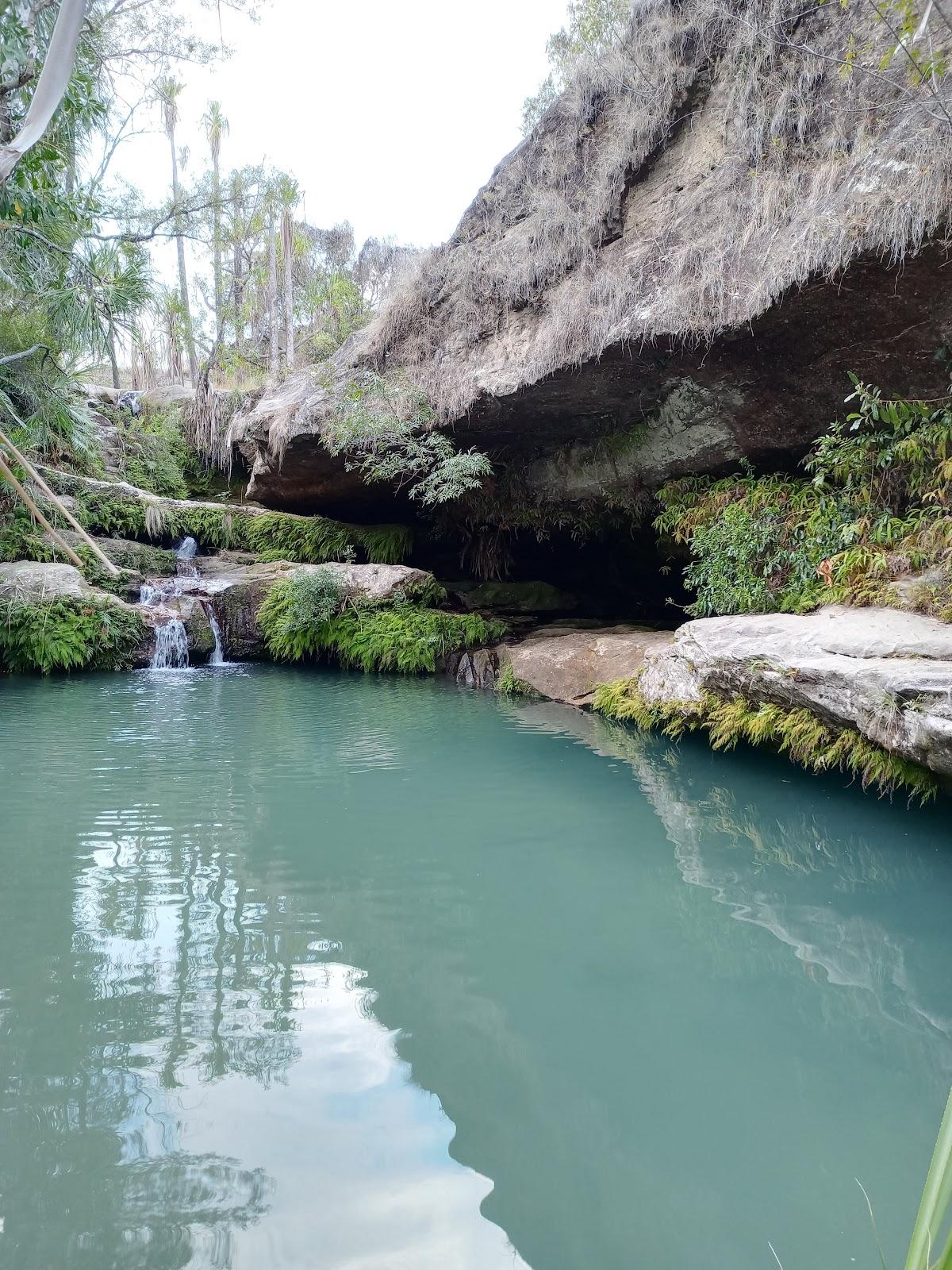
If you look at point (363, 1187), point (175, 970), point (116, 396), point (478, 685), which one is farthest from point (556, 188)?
point (116, 396)

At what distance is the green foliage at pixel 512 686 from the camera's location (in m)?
9.59

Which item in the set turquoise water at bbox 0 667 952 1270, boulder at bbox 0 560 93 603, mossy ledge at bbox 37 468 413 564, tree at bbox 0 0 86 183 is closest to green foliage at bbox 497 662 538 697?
turquoise water at bbox 0 667 952 1270

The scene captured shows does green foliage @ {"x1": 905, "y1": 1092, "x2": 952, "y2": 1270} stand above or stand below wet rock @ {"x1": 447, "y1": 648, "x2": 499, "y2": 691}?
above

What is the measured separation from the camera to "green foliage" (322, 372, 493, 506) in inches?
420

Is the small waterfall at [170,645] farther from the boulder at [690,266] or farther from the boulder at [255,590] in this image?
the boulder at [690,266]

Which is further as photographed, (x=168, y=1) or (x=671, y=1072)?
(x=168, y=1)

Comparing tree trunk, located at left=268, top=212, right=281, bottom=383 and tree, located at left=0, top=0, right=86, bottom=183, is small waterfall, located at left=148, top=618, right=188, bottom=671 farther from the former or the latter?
tree trunk, located at left=268, top=212, right=281, bottom=383

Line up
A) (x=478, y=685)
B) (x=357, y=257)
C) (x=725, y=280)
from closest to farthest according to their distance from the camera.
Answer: (x=725, y=280)
(x=478, y=685)
(x=357, y=257)

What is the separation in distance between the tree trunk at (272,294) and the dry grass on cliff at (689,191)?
37.7 feet

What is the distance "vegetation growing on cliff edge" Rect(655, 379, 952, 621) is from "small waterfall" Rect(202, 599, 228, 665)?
763cm

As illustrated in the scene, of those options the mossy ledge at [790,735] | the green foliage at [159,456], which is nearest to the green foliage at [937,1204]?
the mossy ledge at [790,735]

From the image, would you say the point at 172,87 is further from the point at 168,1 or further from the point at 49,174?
the point at 49,174

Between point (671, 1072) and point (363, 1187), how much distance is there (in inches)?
38.3

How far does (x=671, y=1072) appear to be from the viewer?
2232mm
